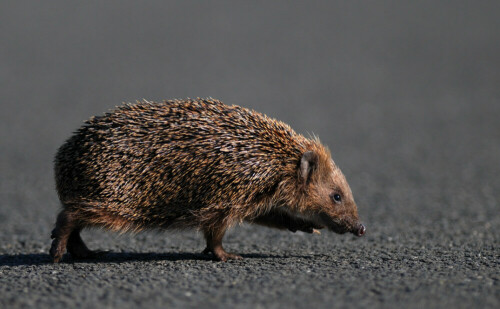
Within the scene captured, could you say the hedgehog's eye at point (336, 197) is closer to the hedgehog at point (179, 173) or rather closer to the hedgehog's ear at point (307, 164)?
the hedgehog at point (179, 173)

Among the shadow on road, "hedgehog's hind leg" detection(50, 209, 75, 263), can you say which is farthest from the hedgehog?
the shadow on road

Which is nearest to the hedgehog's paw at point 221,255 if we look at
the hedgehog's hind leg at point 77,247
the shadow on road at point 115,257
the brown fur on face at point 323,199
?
the shadow on road at point 115,257

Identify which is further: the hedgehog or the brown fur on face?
the brown fur on face

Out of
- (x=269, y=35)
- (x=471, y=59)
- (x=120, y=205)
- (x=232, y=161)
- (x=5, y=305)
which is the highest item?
(x=269, y=35)

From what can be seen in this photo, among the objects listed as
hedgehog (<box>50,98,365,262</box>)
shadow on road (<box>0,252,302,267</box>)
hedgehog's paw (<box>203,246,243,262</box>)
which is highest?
hedgehog (<box>50,98,365,262</box>)

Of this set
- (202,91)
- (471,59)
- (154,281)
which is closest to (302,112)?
(202,91)

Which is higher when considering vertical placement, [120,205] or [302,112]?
[302,112]

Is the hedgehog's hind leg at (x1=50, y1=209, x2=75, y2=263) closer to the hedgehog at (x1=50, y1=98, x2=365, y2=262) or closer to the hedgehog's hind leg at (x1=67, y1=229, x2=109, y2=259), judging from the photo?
the hedgehog at (x1=50, y1=98, x2=365, y2=262)

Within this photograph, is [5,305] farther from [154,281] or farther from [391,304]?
[391,304]
